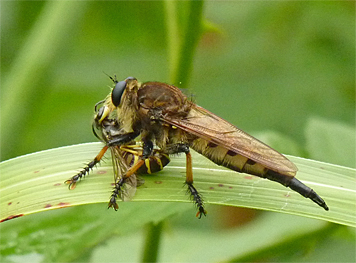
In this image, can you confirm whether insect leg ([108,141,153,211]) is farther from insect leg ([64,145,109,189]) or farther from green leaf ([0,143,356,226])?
insect leg ([64,145,109,189])

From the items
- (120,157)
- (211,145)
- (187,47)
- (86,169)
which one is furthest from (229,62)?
(86,169)

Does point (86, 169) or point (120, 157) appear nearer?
point (86, 169)

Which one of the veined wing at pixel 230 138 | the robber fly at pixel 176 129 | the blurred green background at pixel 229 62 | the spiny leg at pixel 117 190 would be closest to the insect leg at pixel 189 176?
the robber fly at pixel 176 129

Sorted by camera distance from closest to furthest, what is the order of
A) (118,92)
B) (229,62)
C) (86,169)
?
(86,169) → (118,92) → (229,62)

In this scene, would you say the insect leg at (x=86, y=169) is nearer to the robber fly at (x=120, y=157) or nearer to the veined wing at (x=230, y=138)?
the robber fly at (x=120, y=157)

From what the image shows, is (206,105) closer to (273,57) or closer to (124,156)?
(273,57)

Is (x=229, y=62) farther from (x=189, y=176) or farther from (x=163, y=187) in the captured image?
(x=163, y=187)
